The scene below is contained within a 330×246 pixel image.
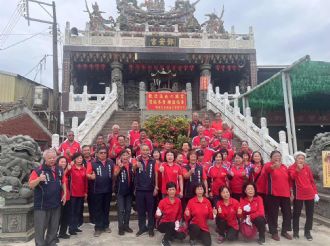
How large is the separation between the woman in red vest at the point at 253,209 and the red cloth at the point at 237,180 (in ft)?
1.21

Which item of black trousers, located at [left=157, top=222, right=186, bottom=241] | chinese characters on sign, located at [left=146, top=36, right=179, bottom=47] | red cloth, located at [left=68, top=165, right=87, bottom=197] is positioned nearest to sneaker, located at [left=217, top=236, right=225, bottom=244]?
black trousers, located at [left=157, top=222, right=186, bottom=241]

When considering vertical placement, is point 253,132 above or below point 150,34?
below

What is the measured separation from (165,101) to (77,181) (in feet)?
25.1

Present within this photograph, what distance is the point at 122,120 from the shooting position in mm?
12555

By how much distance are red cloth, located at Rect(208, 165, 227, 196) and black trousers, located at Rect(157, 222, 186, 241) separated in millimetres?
1045

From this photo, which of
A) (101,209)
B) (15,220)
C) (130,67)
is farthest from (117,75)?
(15,220)

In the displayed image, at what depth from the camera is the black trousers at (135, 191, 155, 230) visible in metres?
5.09

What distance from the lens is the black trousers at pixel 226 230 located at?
472 centimetres

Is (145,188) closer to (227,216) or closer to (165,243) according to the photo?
(165,243)

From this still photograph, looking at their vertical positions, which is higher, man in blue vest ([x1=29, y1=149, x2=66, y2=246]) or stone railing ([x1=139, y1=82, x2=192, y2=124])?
stone railing ([x1=139, y1=82, x2=192, y2=124])

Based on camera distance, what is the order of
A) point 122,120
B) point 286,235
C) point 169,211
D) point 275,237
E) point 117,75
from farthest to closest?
point 117,75 → point 122,120 → point 286,235 → point 275,237 → point 169,211

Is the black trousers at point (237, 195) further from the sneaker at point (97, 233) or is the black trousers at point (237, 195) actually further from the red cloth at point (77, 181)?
the red cloth at point (77, 181)

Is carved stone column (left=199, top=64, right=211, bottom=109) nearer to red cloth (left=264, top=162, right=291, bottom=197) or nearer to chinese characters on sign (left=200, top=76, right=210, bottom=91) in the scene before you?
chinese characters on sign (left=200, top=76, right=210, bottom=91)

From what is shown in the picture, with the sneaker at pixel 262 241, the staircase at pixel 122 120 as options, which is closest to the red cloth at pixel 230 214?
the sneaker at pixel 262 241
